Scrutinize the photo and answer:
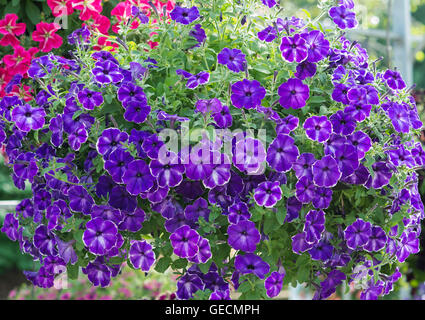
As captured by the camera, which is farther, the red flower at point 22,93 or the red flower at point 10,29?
the red flower at point 10,29

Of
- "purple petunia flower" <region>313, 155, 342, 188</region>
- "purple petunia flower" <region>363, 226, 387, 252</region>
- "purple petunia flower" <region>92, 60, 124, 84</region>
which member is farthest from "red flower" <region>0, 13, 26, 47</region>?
"purple petunia flower" <region>363, 226, 387, 252</region>

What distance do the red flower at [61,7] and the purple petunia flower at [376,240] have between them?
1.16m

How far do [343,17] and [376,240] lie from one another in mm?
553

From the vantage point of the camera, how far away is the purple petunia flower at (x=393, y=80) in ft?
4.66

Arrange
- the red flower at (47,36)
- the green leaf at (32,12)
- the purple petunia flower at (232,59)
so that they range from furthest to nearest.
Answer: the green leaf at (32,12) → the red flower at (47,36) → the purple petunia flower at (232,59)

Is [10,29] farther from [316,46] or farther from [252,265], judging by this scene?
[252,265]

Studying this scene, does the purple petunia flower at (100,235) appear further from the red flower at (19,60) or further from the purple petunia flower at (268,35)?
the red flower at (19,60)

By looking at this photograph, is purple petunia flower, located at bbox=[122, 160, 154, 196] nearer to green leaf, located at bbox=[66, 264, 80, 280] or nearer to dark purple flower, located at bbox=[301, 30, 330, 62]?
green leaf, located at bbox=[66, 264, 80, 280]

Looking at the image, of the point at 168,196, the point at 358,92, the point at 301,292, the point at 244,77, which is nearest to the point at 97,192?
the point at 168,196

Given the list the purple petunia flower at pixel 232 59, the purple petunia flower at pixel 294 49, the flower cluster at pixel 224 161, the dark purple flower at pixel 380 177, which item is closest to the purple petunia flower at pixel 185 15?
the flower cluster at pixel 224 161

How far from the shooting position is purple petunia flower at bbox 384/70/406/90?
1420mm

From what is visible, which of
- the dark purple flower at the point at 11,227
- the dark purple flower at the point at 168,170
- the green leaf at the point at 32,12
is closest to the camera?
the dark purple flower at the point at 168,170

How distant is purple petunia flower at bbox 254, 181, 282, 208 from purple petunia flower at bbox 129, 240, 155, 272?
261 millimetres

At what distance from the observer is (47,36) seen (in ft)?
5.91
